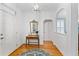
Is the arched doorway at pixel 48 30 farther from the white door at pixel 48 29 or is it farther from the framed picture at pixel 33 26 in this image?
the framed picture at pixel 33 26

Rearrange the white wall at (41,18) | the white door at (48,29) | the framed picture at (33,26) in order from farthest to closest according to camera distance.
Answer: the white door at (48,29)
the framed picture at (33,26)
the white wall at (41,18)

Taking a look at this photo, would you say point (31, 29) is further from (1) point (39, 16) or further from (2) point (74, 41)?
(2) point (74, 41)

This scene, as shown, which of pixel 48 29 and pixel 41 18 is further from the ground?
pixel 41 18

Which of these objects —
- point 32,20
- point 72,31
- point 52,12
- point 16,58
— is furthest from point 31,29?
point 16,58

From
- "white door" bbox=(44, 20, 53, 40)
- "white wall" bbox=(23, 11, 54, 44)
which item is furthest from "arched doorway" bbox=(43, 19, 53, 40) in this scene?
"white wall" bbox=(23, 11, 54, 44)

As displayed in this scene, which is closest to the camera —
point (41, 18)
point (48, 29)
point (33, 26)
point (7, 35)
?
point (7, 35)

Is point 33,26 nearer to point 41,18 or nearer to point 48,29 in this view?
point 41,18

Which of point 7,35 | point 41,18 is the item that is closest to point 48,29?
point 41,18

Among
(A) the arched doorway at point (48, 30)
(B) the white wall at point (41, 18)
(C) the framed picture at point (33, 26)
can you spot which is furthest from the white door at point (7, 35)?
(A) the arched doorway at point (48, 30)

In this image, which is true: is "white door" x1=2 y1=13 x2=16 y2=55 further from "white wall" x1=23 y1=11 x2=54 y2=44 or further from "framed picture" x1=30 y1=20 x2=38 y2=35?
"framed picture" x1=30 y1=20 x2=38 y2=35

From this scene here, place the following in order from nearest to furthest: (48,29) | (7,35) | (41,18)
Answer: (7,35) → (41,18) → (48,29)

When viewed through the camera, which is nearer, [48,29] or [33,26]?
[33,26]

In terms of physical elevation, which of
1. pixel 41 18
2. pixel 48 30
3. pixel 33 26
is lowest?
pixel 48 30

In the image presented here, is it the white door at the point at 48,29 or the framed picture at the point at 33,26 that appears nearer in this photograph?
the framed picture at the point at 33,26
